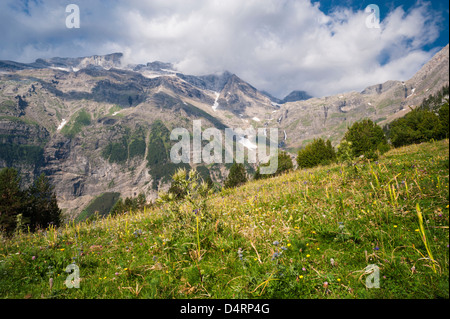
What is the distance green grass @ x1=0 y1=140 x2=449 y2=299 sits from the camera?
3.27 meters

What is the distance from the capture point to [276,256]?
403 cm

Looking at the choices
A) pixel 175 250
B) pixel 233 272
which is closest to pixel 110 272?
pixel 175 250

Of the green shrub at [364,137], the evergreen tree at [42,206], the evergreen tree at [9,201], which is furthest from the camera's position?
the evergreen tree at [42,206]

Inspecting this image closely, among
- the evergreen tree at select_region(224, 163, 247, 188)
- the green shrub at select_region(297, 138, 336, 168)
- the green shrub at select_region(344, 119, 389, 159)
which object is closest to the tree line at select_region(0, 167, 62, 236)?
the green shrub at select_region(297, 138, 336, 168)

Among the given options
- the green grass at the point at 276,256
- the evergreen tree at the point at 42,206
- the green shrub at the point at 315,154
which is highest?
the green shrub at the point at 315,154

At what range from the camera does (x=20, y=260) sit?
500 cm

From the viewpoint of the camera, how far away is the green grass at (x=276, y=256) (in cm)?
327

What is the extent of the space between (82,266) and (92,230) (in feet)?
13.2

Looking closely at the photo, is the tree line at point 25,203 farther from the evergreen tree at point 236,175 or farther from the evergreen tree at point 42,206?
the evergreen tree at point 236,175

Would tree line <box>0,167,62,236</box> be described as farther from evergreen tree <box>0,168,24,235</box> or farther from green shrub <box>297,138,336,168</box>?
green shrub <box>297,138,336,168</box>

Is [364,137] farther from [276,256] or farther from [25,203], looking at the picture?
[25,203]

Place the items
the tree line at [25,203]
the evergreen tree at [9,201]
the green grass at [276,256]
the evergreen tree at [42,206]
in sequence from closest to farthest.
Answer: the green grass at [276,256], the evergreen tree at [9,201], the tree line at [25,203], the evergreen tree at [42,206]

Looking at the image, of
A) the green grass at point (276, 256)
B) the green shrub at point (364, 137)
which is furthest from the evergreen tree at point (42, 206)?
the green shrub at point (364, 137)
